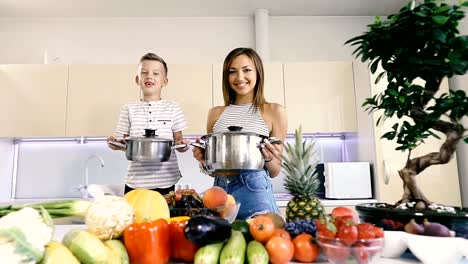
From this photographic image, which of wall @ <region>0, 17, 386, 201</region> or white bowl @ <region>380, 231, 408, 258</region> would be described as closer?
white bowl @ <region>380, 231, 408, 258</region>

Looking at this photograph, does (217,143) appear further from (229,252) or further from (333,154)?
(333,154)

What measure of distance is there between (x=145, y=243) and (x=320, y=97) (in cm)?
189

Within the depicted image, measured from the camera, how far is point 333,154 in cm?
238

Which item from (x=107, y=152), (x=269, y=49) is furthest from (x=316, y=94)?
(x=107, y=152)

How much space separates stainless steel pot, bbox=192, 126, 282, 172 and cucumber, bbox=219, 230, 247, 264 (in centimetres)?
23

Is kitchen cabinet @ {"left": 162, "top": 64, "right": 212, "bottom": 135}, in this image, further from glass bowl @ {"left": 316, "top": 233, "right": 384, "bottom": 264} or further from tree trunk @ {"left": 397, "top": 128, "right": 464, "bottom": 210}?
glass bowl @ {"left": 316, "top": 233, "right": 384, "bottom": 264}

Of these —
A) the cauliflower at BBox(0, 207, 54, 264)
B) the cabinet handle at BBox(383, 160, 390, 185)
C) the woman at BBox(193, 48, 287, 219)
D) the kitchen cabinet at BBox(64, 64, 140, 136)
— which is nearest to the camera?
the cauliflower at BBox(0, 207, 54, 264)

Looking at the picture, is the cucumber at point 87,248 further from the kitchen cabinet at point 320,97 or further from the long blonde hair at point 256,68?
the kitchen cabinet at point 320,97

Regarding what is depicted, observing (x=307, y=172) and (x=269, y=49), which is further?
(x=269, y=49)

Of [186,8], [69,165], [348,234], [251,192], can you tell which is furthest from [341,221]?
[69,165]

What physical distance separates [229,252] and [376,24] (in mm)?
589

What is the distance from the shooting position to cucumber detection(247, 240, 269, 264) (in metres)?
0.43

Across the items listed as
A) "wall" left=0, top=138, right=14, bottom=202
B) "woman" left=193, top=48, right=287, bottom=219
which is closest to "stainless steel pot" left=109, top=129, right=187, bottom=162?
"woman" left=193, top=48, right=287, bottom=219

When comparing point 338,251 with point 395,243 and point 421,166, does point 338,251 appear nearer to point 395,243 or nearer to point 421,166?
point 395,243
